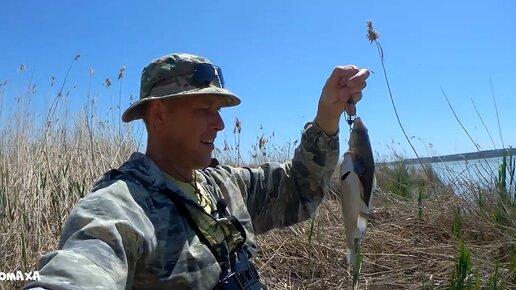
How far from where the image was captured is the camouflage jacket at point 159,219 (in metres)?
1.76

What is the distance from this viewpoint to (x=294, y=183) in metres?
3.20

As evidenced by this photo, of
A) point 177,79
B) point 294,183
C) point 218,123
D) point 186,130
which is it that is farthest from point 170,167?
point 294,183

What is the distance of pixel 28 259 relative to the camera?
393cm

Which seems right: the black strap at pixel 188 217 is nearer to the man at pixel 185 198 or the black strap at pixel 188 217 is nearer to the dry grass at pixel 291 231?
the man at pixel 185 198

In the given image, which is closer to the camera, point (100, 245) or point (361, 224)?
point (100, 245)

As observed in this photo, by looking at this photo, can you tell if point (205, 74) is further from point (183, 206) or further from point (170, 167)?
point (183, 206)

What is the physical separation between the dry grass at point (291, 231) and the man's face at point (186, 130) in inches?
64.0

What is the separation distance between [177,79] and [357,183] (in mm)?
1168

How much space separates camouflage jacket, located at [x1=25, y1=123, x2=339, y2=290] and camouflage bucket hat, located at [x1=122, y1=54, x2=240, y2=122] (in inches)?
13.0

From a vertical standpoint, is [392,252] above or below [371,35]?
below

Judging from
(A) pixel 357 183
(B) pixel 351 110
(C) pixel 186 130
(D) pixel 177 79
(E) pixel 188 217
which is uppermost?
(D) pixel 177 79

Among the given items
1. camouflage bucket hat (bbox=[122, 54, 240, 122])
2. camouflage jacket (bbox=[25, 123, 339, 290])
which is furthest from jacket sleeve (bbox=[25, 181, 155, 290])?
camouflage bucket hat (bbox=[122, 54, 240, 122])

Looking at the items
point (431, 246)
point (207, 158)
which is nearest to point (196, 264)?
point (207, 158)

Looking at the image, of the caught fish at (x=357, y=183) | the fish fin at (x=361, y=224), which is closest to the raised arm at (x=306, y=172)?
the caught fish at (x=357, y=183)
